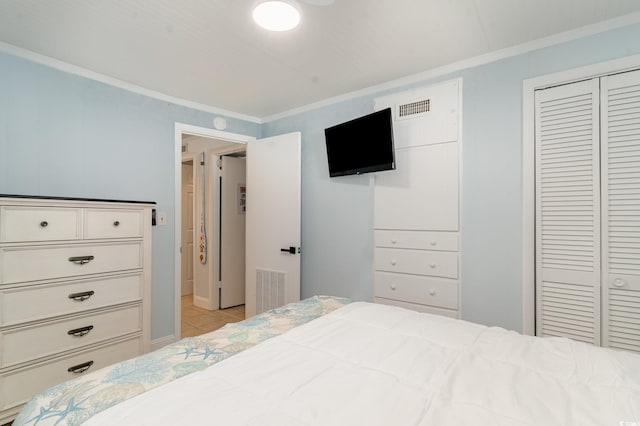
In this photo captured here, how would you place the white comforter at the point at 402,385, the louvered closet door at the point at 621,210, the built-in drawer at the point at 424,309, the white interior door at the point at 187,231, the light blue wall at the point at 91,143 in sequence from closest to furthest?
the white comforter at the point at 402,385, the louvered closet door at the point at 621,210, the light blue wall at the point at 91,143, the built-in drawer at the point at 424,309, the white interior door at the point at 187,231

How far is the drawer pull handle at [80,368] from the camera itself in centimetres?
199

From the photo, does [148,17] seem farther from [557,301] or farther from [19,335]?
[557,301]

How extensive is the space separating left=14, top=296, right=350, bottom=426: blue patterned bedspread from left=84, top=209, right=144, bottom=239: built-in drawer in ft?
4.28

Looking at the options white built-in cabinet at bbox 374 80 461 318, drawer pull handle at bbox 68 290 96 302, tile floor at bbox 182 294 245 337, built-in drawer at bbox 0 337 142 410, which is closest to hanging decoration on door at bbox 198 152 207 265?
tile floor at bbox 182 294 245 337

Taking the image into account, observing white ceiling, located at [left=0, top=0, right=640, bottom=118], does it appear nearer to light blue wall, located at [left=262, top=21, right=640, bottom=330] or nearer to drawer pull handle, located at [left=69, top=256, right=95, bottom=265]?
light blue wall, located at [left=262, top=21, right=640, bottom=330]

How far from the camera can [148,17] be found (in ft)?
5.96

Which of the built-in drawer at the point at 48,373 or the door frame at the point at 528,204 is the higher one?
the door frame at the point at 528,204

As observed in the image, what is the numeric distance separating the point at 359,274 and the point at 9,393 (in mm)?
2454

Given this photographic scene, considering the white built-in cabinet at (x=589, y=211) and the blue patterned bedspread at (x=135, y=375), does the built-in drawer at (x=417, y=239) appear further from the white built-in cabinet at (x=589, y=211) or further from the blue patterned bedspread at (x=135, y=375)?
the blue patterned bedspread at (x=135, y=375)

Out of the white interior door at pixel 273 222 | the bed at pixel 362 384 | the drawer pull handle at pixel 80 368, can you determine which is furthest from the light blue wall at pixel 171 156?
the bed at pixel 362 384

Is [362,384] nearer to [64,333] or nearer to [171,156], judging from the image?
[64,333]

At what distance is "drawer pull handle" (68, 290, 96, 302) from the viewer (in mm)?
1988

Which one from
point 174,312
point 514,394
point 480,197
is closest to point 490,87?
point 480,197

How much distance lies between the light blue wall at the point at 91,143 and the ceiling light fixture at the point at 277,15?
1629 mm
